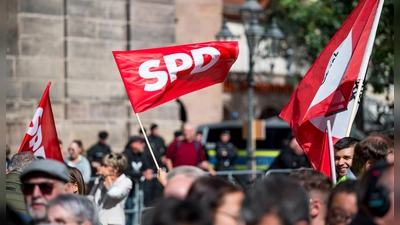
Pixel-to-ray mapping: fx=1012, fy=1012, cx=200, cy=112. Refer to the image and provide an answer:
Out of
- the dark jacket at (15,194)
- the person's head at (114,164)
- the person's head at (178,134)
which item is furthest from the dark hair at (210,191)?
the person's head at (178,134)

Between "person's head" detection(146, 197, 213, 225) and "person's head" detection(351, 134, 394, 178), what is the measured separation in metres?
1.98

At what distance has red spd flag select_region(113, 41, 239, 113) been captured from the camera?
8.59 metres

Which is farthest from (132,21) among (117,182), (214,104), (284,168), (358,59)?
(214,104)

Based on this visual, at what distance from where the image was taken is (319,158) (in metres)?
8.37

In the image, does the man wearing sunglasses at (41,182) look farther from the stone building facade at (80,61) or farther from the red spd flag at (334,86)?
the stone building facade at (80,61)

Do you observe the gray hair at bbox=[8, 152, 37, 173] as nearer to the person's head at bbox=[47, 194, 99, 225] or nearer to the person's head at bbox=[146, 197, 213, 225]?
the person's head at bbox=[47, 194, 99, 225]

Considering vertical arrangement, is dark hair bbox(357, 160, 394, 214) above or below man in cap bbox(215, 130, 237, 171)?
above

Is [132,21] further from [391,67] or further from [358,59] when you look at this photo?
[358,59]

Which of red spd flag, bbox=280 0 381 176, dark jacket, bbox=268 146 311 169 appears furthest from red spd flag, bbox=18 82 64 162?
dark jacket, bbox=268 146 311 169

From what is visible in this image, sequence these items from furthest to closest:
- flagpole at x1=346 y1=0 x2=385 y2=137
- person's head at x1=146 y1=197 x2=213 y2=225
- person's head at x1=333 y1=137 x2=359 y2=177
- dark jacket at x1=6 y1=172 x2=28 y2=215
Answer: flagpole at x1=346 y1=0 x2=385 y2=137
person's head at x1=333 y1=137 x2=359 y2=177
dark jacket at x1=6 y1=172 x2=28 y2=215
person's head at x1=146 y1=197 x2=213 y2=225

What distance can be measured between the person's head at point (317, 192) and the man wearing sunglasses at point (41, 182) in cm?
130

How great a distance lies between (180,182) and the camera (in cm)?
506

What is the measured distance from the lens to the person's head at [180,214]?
405 centimetres

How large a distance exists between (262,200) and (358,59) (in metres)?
4.17
